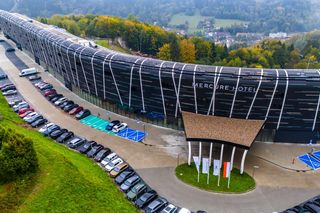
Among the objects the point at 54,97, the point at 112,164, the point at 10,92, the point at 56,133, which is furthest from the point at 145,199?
the point at 10,92

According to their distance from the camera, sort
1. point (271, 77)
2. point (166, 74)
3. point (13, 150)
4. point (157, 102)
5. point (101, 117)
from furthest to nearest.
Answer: point (101, 117), point (157, 102), point (166, 74), point (271, 77), point (13, 150)

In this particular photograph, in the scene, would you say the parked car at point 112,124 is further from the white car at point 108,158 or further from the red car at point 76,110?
the white car at point 108,158

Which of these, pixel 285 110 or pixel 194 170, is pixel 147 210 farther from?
pixel 285 110

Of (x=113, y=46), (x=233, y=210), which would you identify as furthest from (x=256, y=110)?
(x=113, y=46)

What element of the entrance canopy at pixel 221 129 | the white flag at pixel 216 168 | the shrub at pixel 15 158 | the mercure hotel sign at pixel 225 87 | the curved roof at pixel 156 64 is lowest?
the white flag at pixel 216 168

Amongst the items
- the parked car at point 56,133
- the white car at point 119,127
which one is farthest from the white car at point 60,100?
the white car at point 119,127

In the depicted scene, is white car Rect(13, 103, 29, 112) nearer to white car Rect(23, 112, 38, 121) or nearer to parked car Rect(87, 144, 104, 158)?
white car Rect(23, 112, 38, 121)
